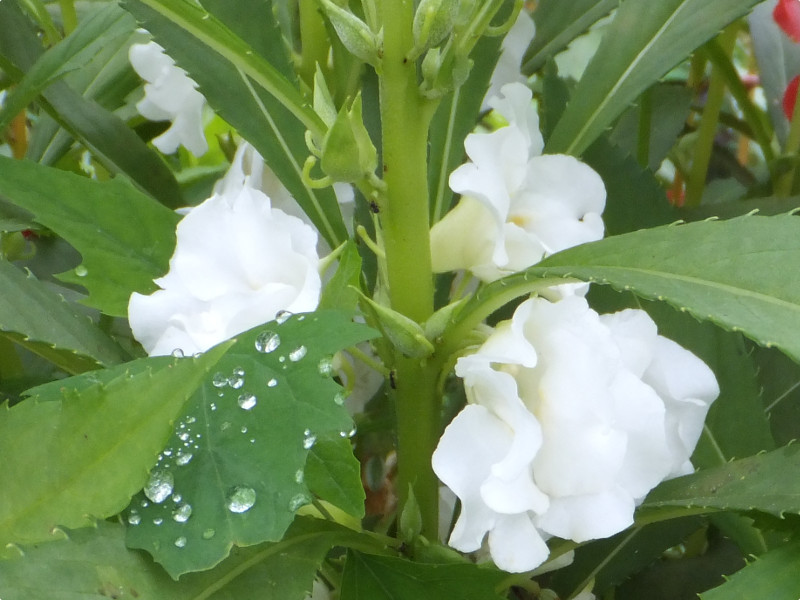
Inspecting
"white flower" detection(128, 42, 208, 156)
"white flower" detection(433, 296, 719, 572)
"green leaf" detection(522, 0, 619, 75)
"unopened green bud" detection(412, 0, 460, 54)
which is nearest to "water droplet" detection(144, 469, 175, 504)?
"white flower" detection(433, 296, 719, 572)

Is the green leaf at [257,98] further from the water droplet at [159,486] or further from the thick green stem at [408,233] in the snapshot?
the water droplet at [159,486]

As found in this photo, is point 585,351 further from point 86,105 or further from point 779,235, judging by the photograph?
point 86,105

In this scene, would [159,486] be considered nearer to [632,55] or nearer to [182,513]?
[182,513]

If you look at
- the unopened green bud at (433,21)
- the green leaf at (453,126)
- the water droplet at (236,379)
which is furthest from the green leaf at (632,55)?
the water droplet at (236,379)

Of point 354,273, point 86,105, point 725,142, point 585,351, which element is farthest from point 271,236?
point 725,142

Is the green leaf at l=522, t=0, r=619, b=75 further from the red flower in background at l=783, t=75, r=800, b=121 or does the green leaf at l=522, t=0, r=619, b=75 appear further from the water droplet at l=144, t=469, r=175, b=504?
the water droplet at l=144, t=469, r=175, b=504
